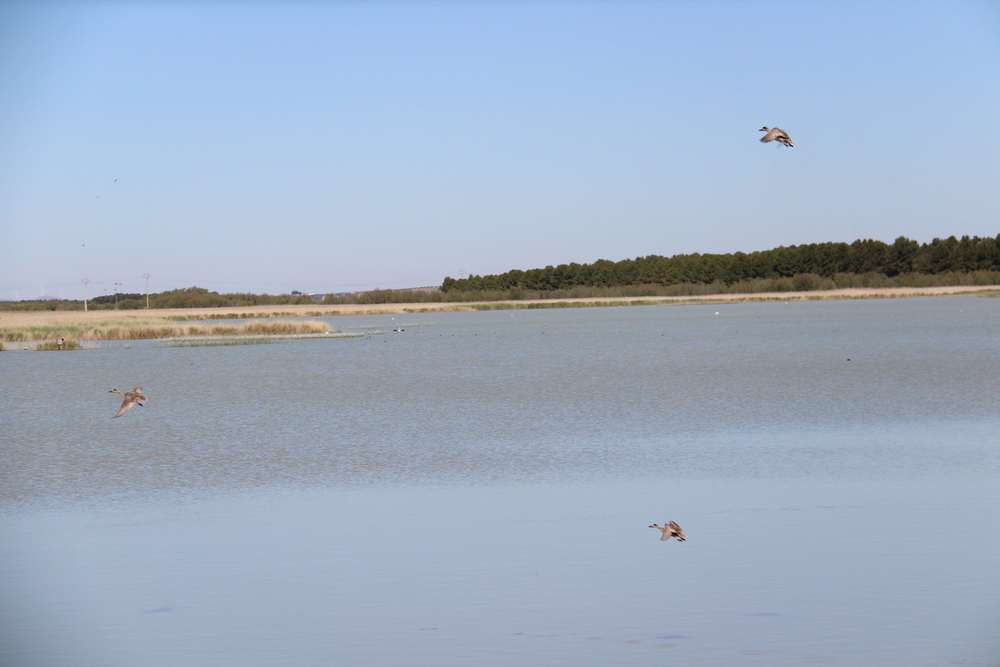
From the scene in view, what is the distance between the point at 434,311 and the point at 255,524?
338 ft

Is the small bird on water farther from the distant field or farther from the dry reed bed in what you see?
the distant field

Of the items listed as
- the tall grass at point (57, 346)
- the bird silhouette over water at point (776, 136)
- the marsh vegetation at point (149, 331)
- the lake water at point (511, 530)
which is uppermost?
the bird silhouette over water at point (776, 136)

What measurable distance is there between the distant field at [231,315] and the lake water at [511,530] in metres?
32.5

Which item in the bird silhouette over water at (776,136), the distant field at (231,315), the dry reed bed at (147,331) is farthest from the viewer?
the distant field at (231,315)

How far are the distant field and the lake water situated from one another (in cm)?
3247

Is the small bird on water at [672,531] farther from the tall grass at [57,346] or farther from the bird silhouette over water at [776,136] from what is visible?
the tall grass at [57,346]

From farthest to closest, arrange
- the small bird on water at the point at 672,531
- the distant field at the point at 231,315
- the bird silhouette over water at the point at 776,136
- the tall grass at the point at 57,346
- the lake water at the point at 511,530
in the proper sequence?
the distant field at the point at 231,315 < the tall grass at the point at 57,346 < the bird silhouette over water at the point at 776,136 < the small bird on water at the point at 672,531 < the lake water at the point at 511,530

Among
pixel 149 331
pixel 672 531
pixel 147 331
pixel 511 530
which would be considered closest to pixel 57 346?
pixel 147 331

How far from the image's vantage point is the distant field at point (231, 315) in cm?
5266

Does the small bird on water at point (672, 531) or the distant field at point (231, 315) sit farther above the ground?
the distant field at point (231, 315)

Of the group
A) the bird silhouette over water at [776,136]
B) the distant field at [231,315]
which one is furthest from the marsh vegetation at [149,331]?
the bird silhouette over water at [776,136]

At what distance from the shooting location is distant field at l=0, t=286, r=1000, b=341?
2073 inches

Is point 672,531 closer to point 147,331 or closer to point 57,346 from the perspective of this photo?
point 57,346

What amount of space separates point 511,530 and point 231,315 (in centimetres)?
9576
